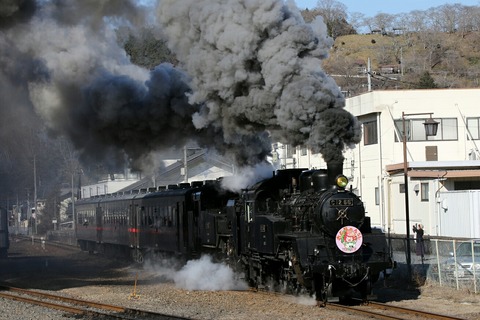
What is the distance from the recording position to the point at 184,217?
25031 millimetres

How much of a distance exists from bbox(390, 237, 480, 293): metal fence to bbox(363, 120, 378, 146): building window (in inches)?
745

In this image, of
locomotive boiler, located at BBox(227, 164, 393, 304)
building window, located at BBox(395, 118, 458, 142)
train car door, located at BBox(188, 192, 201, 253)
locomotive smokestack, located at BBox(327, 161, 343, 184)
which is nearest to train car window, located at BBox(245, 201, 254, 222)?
locomotive boiler, located at BBox(227, 164, 393, 304)

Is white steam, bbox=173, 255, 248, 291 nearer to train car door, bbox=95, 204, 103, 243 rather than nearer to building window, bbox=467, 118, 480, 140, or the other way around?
train car door, bbox=95, 204, 103, 243

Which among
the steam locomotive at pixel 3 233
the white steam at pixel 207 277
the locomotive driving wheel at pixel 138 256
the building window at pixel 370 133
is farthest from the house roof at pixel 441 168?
the steam locomotive at pixel 3 233

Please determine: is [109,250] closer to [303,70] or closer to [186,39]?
[186,39]

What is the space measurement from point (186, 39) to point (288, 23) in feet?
12.3

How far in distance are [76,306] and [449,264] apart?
9862 millimetres

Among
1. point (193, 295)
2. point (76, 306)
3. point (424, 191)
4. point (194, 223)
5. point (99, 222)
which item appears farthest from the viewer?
point (99, 222)

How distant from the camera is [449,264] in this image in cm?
2047

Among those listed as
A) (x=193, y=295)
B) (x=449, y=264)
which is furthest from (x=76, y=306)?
(x=449, y=264)

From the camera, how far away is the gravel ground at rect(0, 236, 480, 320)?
16.5 metres

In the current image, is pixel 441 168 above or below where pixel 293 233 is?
above

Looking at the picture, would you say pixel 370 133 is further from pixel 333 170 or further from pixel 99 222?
pixel 333 170

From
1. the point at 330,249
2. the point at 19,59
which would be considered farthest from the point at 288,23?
the point at 19,59
